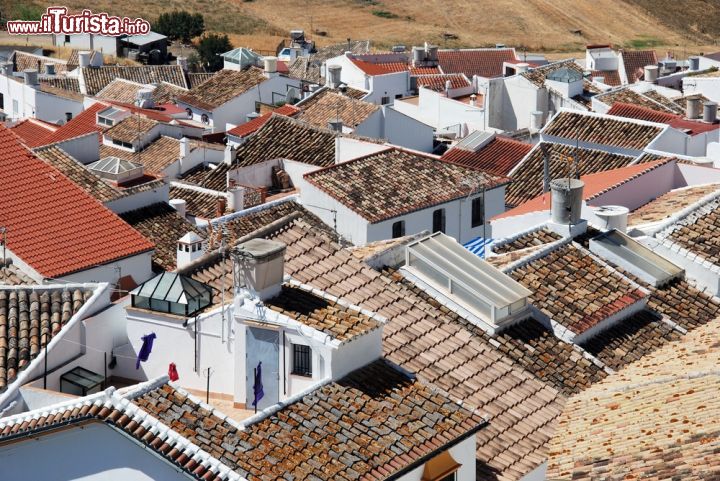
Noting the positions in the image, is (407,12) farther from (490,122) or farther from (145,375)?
(145,375)

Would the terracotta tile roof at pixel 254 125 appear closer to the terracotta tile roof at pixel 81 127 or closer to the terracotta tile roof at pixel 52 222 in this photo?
the terracotta tile roof at pixel 81 127

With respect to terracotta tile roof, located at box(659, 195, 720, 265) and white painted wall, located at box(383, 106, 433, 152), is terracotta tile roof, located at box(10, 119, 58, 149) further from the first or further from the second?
terracotta tile roof, located at box(659, 195, 720, 265)

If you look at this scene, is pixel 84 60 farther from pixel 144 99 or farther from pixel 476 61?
pixel 476 61

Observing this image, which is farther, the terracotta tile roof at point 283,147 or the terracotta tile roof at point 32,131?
the terracotta tile roof at point 32,131

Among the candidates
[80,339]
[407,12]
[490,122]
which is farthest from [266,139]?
[407,12]

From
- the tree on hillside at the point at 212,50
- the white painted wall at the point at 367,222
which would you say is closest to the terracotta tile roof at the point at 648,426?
the white painted wall at the point at 367,222

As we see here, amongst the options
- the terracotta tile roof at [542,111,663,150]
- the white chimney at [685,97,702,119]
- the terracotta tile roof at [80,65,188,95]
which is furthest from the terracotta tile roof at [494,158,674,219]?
the terracotta tile roof at [80,65,188,95]

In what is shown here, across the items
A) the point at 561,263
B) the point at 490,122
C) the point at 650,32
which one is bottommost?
the point at 650,32
